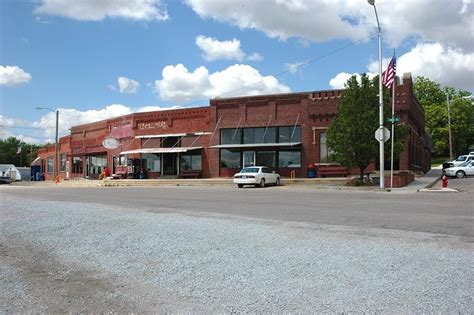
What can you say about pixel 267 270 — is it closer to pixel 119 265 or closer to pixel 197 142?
pixel 119 265

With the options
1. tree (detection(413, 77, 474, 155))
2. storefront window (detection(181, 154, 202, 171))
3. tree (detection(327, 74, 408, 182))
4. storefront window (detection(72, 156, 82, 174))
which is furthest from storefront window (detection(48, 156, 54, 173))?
tree (detection(413, 77, 474, 155))

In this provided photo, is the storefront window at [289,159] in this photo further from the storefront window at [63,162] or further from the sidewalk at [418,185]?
the storefront window at [63,162]

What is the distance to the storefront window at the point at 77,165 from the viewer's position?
57938mm

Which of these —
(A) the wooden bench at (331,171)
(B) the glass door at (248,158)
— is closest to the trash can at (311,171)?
(A) the wooden bench at (331,171)

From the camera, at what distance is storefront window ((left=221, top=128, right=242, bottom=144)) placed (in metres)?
40.4

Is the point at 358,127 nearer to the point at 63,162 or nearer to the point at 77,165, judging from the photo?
the point at 77,165

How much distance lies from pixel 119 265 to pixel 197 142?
35572mm

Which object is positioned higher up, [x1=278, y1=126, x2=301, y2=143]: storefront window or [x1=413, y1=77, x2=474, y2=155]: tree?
[x1=413, y1=77, x2=474, y2=155]: tree

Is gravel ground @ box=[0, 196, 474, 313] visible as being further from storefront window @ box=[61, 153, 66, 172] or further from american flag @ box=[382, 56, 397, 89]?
storefront window @ box=[61, 153, 66, 172]

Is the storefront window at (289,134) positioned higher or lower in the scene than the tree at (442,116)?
lower

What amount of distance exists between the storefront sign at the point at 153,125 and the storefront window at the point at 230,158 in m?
7.09

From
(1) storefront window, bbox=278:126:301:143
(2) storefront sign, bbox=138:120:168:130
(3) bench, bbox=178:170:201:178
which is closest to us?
(1) storefront window, bbox=278:126:301:143

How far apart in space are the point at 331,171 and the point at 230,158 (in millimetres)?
9284

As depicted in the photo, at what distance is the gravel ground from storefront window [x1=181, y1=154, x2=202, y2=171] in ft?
106
